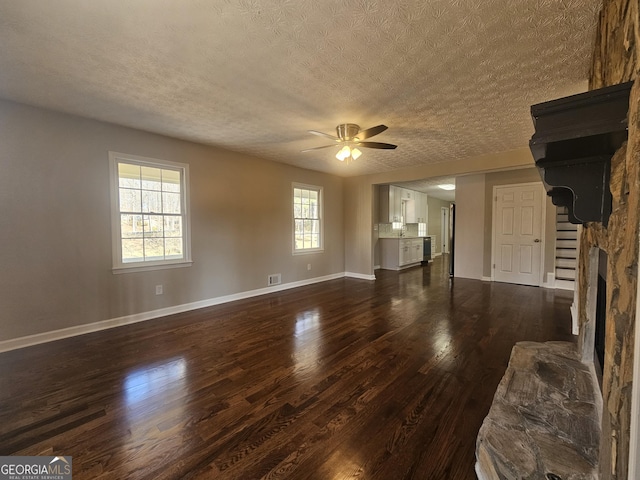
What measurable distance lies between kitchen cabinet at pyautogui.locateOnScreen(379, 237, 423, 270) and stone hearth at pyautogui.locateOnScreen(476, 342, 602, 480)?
5.78 meters

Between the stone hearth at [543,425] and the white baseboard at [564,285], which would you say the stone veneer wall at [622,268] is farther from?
the white baseboard at [564,285]

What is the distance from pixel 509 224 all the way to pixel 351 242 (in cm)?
341

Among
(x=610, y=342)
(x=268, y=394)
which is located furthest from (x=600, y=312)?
(x=268, y=394)

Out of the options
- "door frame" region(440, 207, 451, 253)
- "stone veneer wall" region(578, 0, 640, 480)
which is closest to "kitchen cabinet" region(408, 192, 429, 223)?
"door frame" region(440, 207, 451, 253)

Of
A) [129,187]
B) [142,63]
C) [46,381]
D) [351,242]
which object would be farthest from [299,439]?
[351,242]

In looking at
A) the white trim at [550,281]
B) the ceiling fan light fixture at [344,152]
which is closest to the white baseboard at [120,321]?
the ceiling fan light fixture at [344,152]

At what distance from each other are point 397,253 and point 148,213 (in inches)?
239

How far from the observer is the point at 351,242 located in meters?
7.05

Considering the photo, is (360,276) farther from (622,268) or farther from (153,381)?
(622,268)

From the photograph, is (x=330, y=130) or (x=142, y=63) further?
(x=330, y=130)

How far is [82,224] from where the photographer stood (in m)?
3.36

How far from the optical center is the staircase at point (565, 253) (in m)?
5.41

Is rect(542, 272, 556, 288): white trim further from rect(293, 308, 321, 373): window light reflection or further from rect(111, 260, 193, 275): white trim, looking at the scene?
rect(111, 260, 193, 275): white trim

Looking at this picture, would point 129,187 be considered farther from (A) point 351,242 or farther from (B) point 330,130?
(A) point 351,242
